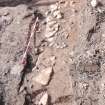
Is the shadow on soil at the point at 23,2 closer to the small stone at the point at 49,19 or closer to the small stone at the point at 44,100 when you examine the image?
the small stone at the point at 49,19

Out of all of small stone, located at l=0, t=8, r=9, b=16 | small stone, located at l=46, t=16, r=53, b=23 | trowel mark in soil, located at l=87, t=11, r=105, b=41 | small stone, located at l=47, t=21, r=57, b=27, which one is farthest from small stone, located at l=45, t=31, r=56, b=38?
Answer: small stone, located at l=0, t=8, r=9, b=16

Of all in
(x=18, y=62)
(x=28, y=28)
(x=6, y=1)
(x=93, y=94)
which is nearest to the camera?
(x=93, y=94)

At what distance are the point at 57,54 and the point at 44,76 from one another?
38 centimetres

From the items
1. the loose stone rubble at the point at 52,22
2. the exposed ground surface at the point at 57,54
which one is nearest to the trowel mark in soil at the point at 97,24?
the exposed ground surface at the point at 57,54

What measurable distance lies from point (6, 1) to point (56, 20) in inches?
34.9

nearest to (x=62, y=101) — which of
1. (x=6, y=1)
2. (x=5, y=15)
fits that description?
(x=5, y=15)

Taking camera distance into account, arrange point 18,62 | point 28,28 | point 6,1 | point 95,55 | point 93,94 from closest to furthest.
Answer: point 93,94, point 95,55, point 18,62, point 28,28, point 6,1

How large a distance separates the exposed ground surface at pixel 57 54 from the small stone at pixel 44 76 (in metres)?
0.03

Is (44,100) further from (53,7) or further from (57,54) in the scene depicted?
(53,7)

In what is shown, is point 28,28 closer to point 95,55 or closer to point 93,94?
point 95,55

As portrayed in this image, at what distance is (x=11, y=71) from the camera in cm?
348

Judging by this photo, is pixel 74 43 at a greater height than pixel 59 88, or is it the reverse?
pixel 74 43

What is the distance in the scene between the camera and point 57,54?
371cm

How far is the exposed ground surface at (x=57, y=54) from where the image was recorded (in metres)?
3.23
